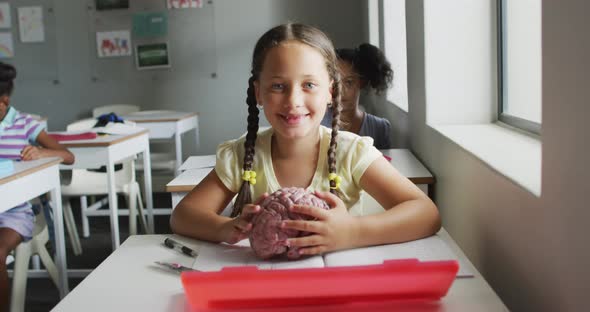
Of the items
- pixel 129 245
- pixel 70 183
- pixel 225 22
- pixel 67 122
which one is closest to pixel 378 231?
pixel 129 245

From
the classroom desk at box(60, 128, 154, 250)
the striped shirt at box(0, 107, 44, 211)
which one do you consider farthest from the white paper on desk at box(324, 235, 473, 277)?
the classroom desk at box(60, 128, 154, 250)

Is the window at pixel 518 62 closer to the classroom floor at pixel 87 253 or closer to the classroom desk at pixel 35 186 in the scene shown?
the classroom desk at pixel 35 186

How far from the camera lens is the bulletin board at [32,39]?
18.1ft

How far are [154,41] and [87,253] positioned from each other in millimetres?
2380

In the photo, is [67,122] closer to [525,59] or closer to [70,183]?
[70,183]

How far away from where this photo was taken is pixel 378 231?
3.88 feet

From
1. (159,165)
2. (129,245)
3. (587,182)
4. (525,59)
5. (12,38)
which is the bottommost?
(159,165)

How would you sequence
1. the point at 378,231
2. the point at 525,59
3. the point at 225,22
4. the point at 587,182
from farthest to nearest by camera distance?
the point at 225,22 → the point at 525,59 → the point at 378,231 → the point at 587,182

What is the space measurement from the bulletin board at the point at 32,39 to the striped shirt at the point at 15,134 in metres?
2.79

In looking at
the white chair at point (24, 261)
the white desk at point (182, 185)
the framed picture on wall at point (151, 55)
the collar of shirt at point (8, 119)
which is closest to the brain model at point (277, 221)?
the white desk at point (182, 185)

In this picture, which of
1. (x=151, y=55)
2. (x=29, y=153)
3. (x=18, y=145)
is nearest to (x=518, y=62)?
(x=29, y=153)

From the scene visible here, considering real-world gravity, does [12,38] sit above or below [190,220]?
above

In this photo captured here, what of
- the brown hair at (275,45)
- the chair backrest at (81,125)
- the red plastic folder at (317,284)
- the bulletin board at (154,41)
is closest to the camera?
the red plastic folder at (317,284)

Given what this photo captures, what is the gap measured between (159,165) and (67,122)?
142 centimetres
